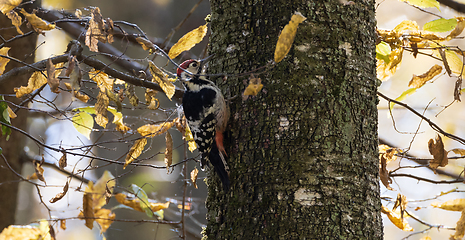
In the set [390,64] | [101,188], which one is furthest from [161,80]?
[390,64]

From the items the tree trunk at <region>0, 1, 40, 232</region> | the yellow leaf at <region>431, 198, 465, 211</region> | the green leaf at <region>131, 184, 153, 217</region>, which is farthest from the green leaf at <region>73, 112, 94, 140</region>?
the yellow leaf at <region>431, 198, 465, 211</region>

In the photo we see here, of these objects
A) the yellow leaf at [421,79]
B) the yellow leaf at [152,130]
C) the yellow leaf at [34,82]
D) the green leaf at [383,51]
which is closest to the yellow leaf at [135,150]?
the yellow leaf at [152,130]

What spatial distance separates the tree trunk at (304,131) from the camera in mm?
1229

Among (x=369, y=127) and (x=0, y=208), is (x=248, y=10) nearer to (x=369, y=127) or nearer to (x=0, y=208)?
(x=369, y=127)

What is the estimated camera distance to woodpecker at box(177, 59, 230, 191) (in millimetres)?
1516

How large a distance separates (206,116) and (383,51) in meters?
1.00

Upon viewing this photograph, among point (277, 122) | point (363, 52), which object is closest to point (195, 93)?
point (277, 122)

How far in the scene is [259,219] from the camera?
1.25m

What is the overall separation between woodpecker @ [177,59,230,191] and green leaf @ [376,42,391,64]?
35.4 inches

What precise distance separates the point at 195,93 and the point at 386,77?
3.55 ft

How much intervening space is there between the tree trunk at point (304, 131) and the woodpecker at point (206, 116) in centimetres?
7

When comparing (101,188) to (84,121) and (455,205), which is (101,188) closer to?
(84,121)

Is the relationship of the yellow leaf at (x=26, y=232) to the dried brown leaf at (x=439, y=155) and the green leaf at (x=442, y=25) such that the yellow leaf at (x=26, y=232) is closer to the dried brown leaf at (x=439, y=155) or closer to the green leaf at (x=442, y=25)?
the dried brown leaf at (x=439, y=155)

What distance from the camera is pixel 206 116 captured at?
72.6 inches
